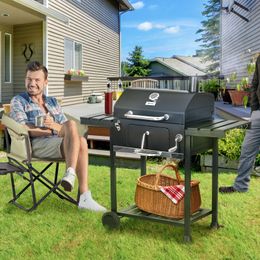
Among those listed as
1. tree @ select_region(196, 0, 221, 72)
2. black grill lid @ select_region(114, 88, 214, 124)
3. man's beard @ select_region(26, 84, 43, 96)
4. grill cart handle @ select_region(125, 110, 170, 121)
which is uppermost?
tree @ select_region(196, 0, 221, 72)

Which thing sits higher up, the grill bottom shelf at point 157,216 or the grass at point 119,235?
the grill bottom shelf at point 157,216

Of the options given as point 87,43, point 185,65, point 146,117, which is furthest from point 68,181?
point 185,65

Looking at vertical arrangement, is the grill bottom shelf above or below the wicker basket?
below

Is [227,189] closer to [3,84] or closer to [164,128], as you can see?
[164,128]

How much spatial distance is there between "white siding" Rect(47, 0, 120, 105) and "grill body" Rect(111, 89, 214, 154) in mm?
8072

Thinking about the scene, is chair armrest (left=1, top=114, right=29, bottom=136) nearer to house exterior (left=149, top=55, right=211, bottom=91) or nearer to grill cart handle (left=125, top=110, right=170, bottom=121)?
grill cart handle (left=125, top=110, right=170, bottom=121)

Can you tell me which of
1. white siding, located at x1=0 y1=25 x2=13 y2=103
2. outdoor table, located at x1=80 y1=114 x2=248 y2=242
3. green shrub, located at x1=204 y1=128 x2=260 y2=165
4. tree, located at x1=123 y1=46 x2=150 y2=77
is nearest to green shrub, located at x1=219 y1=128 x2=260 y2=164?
green shrub, located at x1=204 y1=128 x2=260 y2=165

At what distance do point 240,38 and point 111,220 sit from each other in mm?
11879

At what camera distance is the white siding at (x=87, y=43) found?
11000 millimetres

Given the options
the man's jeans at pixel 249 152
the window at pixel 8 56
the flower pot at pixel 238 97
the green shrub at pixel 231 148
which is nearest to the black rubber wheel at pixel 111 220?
the man's jeans at pixel 249 152

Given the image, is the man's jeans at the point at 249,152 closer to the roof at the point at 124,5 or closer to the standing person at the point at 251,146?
the standing person at the point at 251,146

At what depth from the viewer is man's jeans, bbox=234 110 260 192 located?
3.85 meters

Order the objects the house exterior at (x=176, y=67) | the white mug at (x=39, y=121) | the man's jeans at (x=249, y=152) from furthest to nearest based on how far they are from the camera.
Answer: the house exterior at (x=176, y=67)
the man's jeans at (x=249, y=152)
the white mug at (x=39, y=121)

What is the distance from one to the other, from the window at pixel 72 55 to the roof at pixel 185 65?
818 inches
